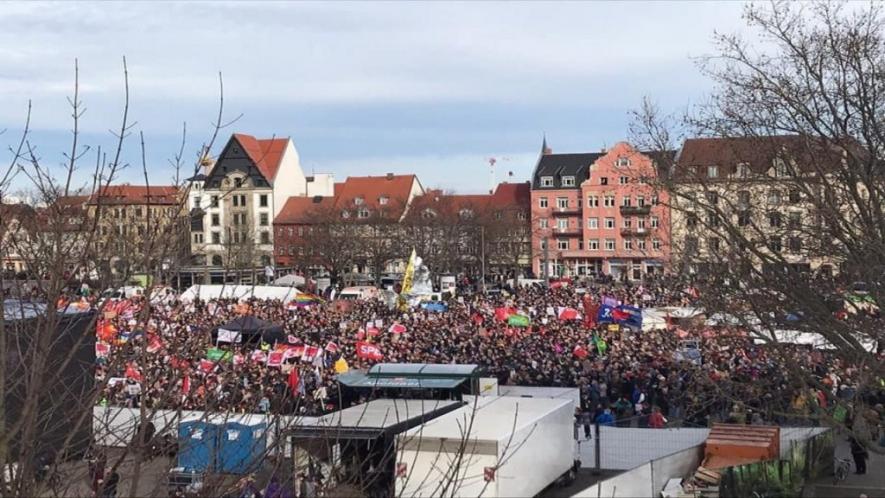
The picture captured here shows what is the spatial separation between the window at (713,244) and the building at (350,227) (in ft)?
190

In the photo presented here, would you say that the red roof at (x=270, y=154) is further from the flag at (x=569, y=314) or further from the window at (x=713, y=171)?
the window at (x=713, y=171)

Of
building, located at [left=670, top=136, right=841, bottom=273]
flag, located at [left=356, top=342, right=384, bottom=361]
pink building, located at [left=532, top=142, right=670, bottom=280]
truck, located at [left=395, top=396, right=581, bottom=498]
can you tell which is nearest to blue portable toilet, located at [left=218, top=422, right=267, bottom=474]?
truck, located at [left=395, top=396, right=581, bottom=498]

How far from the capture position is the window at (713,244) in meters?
15.7

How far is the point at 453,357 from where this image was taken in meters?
26.0

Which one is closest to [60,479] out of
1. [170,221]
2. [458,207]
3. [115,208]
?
[170,221]

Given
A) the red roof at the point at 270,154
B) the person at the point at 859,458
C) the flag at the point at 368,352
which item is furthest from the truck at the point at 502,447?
the red roof at the point at 270,154

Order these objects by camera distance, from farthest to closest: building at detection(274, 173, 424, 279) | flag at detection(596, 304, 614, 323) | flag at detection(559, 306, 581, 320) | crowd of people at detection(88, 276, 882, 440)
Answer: building at detection(274, 173, 424, 279), flag at detection(559, 306, 581, 320), flag at detection(596, 304, 614, 323), crowd of people at detection(88, 276, 882, 440)

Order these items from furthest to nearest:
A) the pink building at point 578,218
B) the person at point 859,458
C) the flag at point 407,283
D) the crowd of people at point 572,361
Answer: the pink building at point 578,218 → the flag at point 407,283 → the person at point 859,458 → the crowd of people at point 572,361

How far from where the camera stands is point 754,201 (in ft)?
52.7

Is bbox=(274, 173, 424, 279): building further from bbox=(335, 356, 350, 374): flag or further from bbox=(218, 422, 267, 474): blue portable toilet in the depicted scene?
bbox=(218, 422, 267, 474): blue portable toilet

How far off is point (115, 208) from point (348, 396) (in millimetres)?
13016

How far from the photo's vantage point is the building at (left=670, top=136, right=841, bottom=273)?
48.6ft

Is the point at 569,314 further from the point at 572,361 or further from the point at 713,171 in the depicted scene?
the point at 713,171

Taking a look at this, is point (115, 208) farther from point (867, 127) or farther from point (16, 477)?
point (867, 127)
